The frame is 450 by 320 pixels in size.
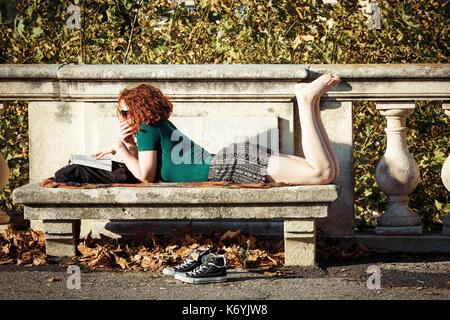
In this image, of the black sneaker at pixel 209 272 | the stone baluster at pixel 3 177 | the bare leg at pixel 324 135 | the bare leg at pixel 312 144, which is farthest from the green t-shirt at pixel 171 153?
the stone baluster at pixel 3 177

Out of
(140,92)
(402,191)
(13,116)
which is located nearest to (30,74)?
(140,92)

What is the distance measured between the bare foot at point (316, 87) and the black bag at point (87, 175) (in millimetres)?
1229

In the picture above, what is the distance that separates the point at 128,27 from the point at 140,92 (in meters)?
2.73

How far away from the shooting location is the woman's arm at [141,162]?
6.74 m

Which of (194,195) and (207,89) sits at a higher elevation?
(207,89)

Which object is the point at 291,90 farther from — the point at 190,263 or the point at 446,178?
the point at 190,263

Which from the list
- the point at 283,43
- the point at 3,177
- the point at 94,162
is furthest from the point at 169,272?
the point at 283,43

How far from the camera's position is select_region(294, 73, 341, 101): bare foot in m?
6.54

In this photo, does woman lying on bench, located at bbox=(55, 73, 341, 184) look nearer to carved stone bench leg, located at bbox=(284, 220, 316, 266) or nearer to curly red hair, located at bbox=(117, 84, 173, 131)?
curly red hair, located at bbox=(117, 84, 173, 131)

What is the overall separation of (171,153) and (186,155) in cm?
13

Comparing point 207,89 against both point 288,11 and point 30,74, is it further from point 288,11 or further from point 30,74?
point 288,11

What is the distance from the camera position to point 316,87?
21.5 feet

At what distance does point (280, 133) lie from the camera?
7.24m

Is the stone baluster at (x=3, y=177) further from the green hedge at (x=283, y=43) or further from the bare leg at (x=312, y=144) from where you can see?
the bare leg at (x=312, y=144)
